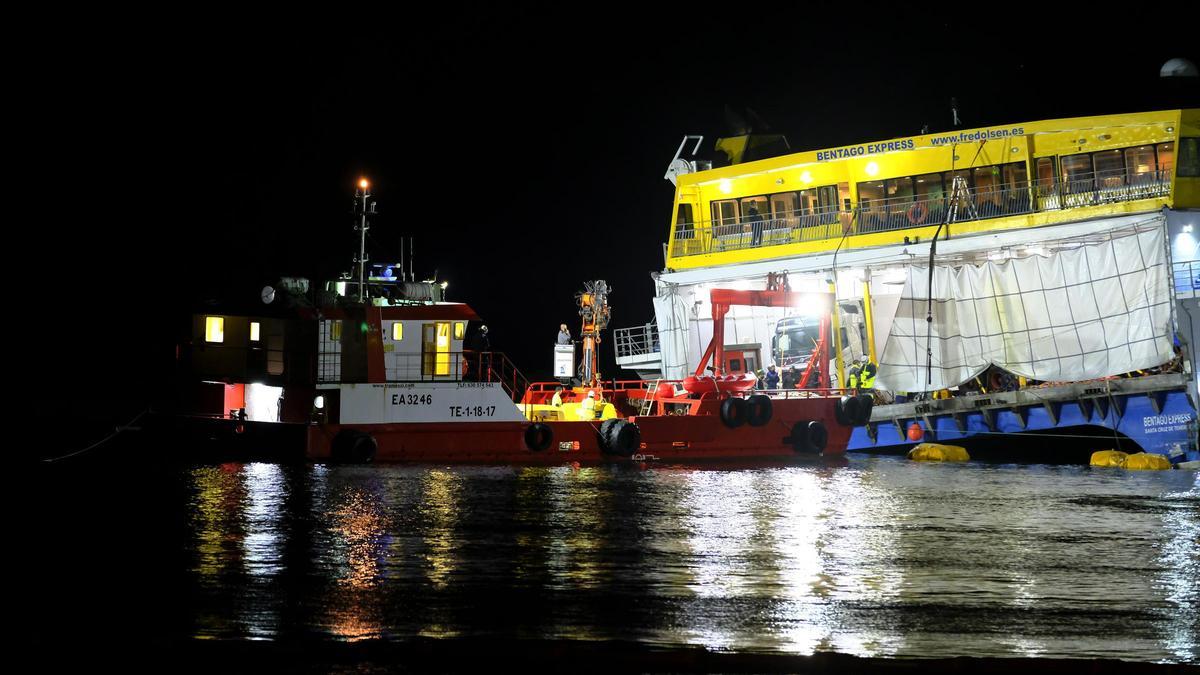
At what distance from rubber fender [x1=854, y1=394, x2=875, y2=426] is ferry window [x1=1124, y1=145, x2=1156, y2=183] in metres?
9.16

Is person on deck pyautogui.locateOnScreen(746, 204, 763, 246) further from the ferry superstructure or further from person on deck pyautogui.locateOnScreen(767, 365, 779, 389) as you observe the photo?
person on deck pyautogui.locateOnScreen(767, 365, 779, 389)

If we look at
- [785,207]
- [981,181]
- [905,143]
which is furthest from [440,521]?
[785,207]

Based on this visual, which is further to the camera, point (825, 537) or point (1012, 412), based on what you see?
point (1012, 412)

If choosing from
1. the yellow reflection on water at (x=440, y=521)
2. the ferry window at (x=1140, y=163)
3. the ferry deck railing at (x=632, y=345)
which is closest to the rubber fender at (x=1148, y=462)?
the ferry window at (x=1140, y=163)

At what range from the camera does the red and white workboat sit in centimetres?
2402

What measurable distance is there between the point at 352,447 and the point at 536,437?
4041 millimetres

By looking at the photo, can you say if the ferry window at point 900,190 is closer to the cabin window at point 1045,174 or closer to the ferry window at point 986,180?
the ferry window at point 986,180

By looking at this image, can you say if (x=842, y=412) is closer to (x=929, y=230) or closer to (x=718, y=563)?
(x=929, y=230)

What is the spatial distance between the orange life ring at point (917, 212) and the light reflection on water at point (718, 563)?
12.5 meters

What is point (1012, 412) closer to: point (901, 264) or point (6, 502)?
point (901, 264)

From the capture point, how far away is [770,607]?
9.23 meters

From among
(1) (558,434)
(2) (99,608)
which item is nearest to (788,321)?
(1) (558,434)

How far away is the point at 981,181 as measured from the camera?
31.0 meters

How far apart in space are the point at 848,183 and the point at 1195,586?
24149 mm
